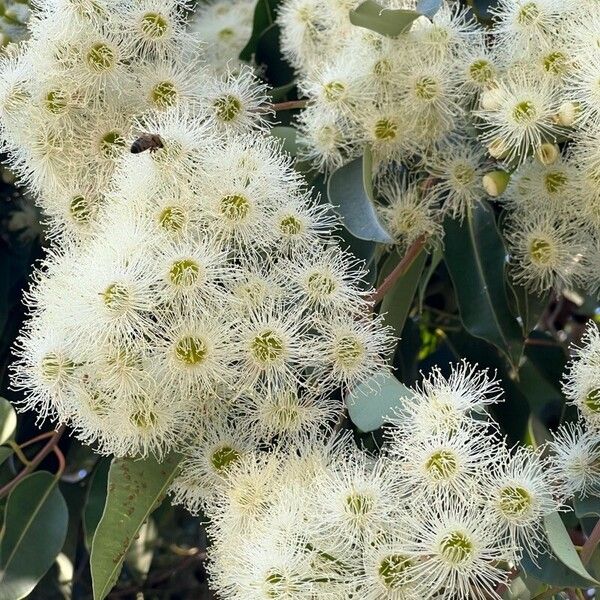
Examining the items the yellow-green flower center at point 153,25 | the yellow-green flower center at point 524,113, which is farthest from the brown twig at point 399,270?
the yellow-green flower center at point 153,25

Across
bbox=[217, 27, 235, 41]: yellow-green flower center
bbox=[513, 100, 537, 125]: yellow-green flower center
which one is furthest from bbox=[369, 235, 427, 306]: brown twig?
bbox=[217, 27, 235, 41]: yellow-green flower center

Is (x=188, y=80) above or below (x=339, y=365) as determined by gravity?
above

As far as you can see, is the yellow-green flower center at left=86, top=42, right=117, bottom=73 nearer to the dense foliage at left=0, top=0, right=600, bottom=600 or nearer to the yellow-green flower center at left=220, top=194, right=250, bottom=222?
the dense foliage at left=0, top=0, right=600, bottom=600

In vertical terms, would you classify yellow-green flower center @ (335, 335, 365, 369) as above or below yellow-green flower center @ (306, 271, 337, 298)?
below

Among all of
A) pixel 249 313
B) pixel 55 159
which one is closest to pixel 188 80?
pixel 55 159

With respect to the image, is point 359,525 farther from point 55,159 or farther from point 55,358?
point 55,159

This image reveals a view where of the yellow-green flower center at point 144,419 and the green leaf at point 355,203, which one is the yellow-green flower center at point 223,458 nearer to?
the yellow-green flower center at point 144,419
